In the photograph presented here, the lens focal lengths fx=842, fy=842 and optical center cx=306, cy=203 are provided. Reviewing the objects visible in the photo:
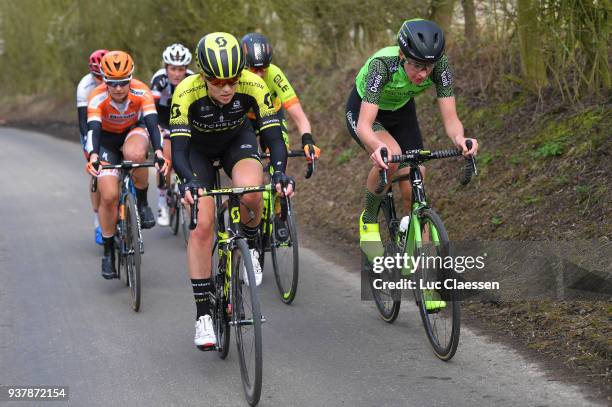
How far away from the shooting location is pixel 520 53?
9492mm

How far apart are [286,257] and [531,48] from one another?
4027 millimetres

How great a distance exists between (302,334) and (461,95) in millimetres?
5497

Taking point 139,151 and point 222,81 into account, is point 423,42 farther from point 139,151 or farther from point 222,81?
point 139,151

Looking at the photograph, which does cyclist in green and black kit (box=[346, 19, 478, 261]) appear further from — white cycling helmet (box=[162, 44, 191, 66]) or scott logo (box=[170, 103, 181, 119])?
white cycling helmet (box=[162, 44, 191, 66])

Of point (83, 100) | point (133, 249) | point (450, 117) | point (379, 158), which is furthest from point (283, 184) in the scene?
point (83, 100)

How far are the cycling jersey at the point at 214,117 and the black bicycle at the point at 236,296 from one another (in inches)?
17.6

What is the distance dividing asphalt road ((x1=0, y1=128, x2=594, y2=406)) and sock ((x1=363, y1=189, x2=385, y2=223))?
0.77m

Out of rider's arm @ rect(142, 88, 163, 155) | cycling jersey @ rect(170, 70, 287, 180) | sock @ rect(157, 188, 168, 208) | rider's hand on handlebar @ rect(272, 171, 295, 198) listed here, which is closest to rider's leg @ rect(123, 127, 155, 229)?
rider's arm @ rect(142, 88, 163, 155)

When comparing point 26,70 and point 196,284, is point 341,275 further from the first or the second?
point 26,70

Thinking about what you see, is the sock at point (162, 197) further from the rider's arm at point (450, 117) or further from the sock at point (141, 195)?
the rider's arm at point (450, 117)

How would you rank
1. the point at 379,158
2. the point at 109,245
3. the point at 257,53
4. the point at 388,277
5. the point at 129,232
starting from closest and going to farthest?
the point at 379,158, the point at 388,277, the point at 129,232, the point at 257,53, the point at 109,245

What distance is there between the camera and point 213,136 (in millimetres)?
5914

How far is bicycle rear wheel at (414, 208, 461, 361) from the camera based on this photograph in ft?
16.8

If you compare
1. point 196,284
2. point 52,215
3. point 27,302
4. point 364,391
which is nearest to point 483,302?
point 364,391
